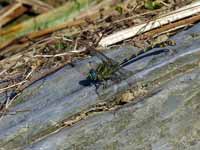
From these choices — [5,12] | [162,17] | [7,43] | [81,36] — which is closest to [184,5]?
[162,17]

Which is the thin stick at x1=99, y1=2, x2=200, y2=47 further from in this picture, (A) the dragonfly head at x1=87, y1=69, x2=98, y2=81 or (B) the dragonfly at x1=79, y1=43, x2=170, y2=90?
(A) the dragonfly head at x1=87, y1=69, x2=98, y2=81

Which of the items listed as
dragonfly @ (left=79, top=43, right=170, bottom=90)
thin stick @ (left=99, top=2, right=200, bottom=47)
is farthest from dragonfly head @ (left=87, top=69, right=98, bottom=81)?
thin stick @ (left=99, top=2, right=200, bottom=47)

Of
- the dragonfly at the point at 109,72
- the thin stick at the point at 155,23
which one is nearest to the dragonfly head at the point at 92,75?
the dragonfly at the point at 109,72

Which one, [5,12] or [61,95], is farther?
[5,12]

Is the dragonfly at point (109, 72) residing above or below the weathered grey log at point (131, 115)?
above

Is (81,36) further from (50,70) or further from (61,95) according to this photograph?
(61,95)

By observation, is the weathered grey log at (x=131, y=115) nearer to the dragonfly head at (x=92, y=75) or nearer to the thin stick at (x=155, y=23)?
the dragonfly head at (x=92, y=75)
